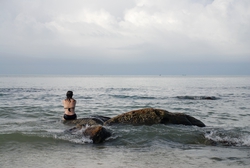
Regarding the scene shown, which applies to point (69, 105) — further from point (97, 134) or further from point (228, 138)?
point (228, 138)

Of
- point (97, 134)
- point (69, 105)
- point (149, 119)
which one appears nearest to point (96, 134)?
point (97, 134)

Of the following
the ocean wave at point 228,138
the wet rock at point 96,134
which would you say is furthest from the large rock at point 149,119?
the wet rock at point 96,134

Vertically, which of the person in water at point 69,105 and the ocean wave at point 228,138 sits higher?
the person in water at point 69,105

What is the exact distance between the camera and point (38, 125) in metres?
13.6

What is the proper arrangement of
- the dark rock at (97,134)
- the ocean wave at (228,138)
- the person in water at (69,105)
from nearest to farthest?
the dark rock at (97,134) → the ocean wave at (228,138) → the person in water at (69,105)

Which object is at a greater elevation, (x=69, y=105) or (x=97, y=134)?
(x=69, y=105)

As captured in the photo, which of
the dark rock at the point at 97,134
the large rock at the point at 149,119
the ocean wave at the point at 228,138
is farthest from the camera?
the large rock at the point at 149,119

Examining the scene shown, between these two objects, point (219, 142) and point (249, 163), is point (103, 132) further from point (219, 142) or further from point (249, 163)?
point (249, 163)

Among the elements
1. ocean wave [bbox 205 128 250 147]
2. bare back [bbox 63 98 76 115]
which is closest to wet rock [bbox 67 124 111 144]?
ocean wave [bbox 205 128 250 147]

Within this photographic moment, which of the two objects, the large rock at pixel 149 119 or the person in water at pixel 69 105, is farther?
the person in water at pixel 69 105

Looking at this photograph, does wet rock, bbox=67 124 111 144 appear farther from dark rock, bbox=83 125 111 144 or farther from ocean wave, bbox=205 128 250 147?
ocean wave, bbox=205 128 250 147

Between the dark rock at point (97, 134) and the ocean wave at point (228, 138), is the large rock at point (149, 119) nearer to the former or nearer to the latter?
the ocean wave at point (228, 138)

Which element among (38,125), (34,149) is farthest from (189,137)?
(38,125)

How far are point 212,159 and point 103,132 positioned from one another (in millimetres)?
3828
